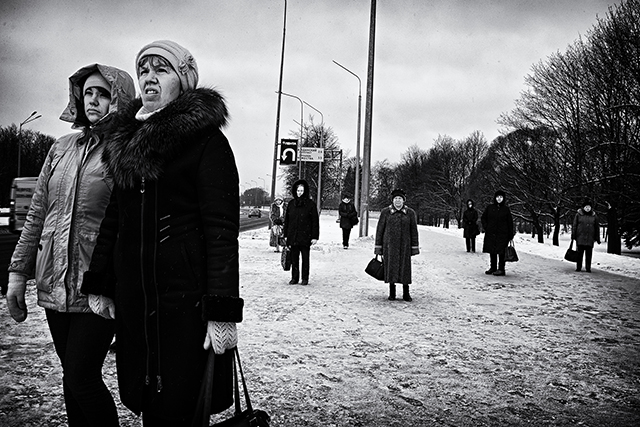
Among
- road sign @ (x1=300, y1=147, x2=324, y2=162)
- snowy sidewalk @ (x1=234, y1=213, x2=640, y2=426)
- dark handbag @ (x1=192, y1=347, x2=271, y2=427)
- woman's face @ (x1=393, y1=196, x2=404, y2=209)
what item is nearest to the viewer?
dark handbag @ (x1=192, y1=347, x2=271, y2=427)

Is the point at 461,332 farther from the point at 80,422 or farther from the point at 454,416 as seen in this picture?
the point at 80,422

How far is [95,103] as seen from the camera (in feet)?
8.71

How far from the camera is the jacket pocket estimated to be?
244 centimetres

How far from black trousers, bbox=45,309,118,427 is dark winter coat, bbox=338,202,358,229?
17312 mm

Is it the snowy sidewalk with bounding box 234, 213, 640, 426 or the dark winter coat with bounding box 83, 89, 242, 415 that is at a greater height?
the dark winter coat with bounding box 83, 89, 242, 415

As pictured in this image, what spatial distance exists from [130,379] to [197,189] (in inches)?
32.7

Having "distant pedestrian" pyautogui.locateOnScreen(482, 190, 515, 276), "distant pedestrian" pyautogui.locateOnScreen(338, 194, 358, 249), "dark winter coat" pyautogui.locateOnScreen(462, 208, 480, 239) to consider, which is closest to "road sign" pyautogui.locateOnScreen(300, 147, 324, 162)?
"distant pedestrian" pyautogui.locateOnScreen(338, 194, 358, 249)

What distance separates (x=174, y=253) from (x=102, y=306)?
545mm

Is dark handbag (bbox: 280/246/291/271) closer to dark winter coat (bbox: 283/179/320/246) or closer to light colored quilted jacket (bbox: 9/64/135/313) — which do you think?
dark winter coat (bbox: 283/179/320/246)

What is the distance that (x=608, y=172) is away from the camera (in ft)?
72.2

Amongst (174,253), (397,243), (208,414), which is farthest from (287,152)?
(208,414)

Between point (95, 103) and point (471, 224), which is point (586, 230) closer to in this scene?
point (471, 224)

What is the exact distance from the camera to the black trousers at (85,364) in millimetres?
2303

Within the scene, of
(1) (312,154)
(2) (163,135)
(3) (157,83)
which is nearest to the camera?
(2) (163,135)
